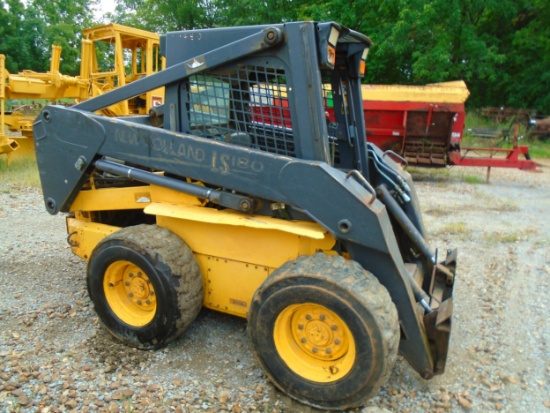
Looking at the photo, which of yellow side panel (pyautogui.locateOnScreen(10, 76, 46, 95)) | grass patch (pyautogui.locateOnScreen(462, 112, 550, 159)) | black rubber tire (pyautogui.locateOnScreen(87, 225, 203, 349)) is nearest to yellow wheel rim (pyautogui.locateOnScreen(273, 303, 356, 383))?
black rubber tire (pyautogui.locateOnScreen(87, 225, 203, 349))

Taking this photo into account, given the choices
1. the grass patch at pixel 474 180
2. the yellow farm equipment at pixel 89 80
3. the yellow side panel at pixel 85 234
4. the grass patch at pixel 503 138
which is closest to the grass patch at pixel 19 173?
the yellow farm equipment at pixel 89 80

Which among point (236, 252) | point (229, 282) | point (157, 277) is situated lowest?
point (229, 282)

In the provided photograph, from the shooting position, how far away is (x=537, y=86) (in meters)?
17.2

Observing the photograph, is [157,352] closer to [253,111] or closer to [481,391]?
[253,111]

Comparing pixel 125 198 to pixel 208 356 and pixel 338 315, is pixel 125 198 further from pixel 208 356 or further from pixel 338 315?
pixel 338 315

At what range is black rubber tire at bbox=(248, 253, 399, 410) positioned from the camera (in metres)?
2.38

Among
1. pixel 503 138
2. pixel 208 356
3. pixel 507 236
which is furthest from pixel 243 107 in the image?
pixel 503 138

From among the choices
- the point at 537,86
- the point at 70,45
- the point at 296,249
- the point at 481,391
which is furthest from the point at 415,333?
the point at 70,45

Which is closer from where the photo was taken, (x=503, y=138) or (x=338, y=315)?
(x=338, y=315)

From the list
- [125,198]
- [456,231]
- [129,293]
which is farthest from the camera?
[456,231]

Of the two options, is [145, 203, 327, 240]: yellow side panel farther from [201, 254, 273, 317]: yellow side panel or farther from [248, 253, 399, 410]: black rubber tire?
[201, 254, 273, 317]: yellow side panel

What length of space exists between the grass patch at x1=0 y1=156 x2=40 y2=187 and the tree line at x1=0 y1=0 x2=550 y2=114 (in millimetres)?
10007

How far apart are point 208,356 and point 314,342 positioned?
2.85ft

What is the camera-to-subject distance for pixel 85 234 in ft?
12.0
